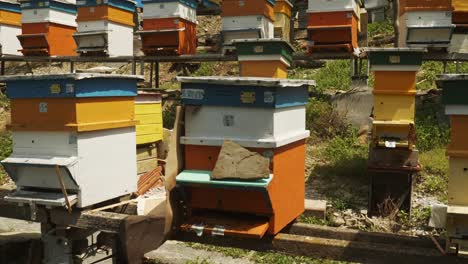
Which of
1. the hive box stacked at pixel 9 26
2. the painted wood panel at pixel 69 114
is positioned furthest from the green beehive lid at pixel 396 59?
the hive box stacked at pixel 9 26

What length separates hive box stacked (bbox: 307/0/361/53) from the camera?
30.6 ft

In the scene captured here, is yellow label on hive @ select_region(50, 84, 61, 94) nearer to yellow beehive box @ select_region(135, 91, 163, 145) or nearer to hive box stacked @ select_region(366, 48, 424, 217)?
yellow beehive box @ select_region(135, 91, 163, 145)

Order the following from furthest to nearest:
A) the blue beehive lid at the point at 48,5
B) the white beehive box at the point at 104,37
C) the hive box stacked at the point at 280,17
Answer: the blue beehive lid at the point at 48,5 → the hive box stacked at the point at 280,17 → the white beehive box at the point at 104,37

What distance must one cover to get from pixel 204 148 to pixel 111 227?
1263 millimetres

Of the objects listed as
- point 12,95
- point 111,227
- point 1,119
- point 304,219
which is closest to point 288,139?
point 111,227

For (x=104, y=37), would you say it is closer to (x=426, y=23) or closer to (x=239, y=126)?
(x=426, y=23)

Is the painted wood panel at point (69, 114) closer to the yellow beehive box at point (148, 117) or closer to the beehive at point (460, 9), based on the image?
the yellow beehive box at point (148, 117)

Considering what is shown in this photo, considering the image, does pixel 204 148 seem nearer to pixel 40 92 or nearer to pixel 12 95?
pixel 40 92

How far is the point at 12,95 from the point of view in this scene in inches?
177

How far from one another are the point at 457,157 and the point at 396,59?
341cm

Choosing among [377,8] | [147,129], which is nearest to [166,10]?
[147,129]

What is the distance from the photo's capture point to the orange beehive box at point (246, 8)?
991 cm

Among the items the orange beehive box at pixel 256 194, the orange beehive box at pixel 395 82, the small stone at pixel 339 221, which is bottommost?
the small stone at pixel 339 221

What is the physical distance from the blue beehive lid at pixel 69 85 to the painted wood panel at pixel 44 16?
29.7 ft
